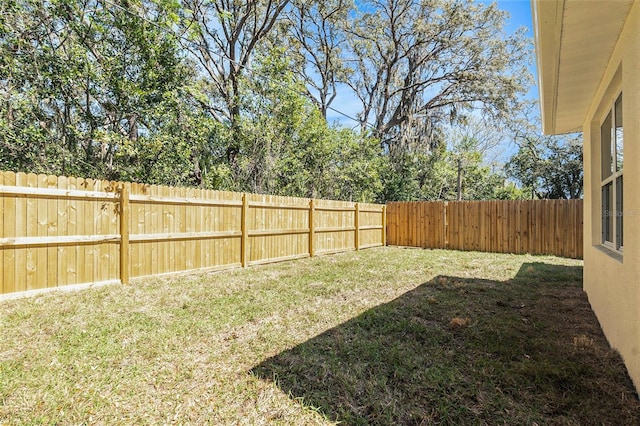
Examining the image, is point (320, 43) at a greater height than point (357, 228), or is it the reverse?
point (320, 43)

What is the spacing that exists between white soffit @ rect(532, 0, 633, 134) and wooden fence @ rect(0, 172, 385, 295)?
4.91 meters

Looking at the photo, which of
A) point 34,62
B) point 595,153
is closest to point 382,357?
point 595,153

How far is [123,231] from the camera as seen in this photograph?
14.3ft

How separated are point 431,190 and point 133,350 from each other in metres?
15.6

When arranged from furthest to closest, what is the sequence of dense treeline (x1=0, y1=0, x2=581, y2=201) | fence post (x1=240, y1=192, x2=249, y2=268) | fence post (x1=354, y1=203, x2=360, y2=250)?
fence post (x1=354, y1=203, x2=360, y2=250) < fence post (x1=240, y1=192, x2=249, y2=268) < dense treeline (x1=0, y1=0, x2=581, y2=201)

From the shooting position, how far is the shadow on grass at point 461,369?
67.6 inches

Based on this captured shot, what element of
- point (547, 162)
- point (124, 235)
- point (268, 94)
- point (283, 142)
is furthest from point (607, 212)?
point (547, 162)

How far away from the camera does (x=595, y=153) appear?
3498mm

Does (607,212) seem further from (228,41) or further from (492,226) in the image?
(228,41)

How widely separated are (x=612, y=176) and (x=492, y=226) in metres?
6.89

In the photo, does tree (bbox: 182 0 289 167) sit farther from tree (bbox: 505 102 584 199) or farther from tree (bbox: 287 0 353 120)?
tree (bbox: 505 102 584 199)

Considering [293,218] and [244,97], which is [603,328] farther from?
[244,97]

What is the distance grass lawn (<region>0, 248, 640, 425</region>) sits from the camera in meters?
1.72

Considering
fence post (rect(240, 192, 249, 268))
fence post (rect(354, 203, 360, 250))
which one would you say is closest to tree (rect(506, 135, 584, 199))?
fence post (rect(354, 203, 360, 250))
